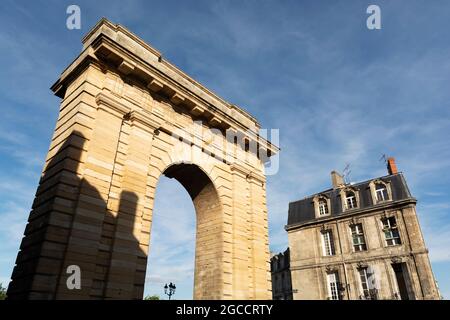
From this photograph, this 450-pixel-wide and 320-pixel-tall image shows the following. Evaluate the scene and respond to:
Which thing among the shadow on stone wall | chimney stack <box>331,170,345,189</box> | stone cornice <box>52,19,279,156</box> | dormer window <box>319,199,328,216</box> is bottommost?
the shadow on stone wall

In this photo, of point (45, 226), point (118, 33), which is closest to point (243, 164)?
point (118, 33)

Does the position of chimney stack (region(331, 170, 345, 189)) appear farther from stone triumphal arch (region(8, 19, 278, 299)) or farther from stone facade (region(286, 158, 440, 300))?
stone triumphal arch (region(8, 19, 278, 299))

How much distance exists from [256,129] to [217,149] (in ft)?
9.09

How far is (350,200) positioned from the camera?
26047 millimetres

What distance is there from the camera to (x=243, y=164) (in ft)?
45.6

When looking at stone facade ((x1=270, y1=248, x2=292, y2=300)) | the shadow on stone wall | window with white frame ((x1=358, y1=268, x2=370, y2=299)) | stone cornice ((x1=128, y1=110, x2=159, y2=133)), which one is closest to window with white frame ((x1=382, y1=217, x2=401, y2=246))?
window with white frame ((x1=358, y1=268, x2=370, y2=299))

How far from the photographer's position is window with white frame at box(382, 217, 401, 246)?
2243 centimetres

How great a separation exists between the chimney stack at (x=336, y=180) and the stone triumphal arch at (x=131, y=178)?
1575 centimetres

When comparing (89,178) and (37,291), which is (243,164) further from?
(37,291)

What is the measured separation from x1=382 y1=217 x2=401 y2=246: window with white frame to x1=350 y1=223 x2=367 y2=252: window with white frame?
1.62 m

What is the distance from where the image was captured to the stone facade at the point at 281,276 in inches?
1348

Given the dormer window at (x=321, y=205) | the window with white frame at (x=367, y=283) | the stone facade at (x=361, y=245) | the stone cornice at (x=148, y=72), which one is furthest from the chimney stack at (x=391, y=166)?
the stone cornice at (x=148, y=72)

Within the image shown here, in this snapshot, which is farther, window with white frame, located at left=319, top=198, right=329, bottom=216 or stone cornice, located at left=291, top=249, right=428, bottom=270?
window with white frame, located at left=319, top=198, right=329, bottom=216

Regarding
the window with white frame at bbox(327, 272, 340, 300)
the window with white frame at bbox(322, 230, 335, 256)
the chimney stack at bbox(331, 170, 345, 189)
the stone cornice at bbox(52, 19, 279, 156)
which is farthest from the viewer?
the chimney stack at bbox(331, 170, 345, 189)
